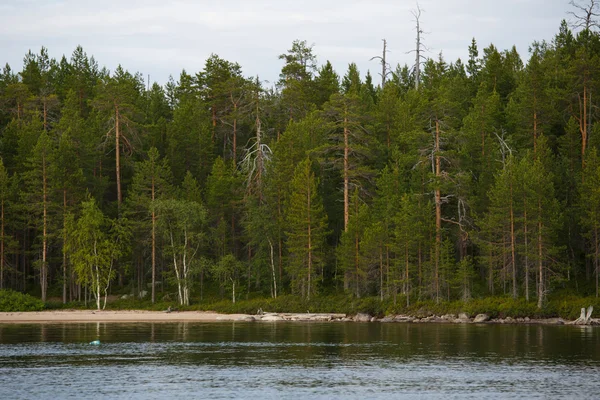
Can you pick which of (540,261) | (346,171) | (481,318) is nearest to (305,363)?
(540,261)

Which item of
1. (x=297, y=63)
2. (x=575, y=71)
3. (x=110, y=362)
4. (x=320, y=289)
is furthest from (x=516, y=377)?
(x=297, y=63)

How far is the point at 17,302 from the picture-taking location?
80562mm

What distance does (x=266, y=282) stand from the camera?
83.9 m

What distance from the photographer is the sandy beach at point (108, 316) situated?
7662 cm

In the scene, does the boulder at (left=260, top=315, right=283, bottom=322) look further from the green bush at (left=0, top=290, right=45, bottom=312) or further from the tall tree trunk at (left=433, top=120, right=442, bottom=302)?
the green bush at (left=0, top=290, right=45, bottom=312)

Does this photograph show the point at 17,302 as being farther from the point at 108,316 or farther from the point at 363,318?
the point at 363,318

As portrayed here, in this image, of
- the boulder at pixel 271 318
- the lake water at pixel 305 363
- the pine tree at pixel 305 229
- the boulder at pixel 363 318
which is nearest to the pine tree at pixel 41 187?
the lake water at pixel 305 363

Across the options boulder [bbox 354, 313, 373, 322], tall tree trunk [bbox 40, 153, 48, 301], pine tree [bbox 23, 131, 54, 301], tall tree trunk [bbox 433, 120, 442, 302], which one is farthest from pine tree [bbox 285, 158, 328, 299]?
pine tree [bbox 23, 131, 54, 301]

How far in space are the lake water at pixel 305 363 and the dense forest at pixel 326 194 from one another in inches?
418

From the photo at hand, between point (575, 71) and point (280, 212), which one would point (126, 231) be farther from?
point (575, 71)

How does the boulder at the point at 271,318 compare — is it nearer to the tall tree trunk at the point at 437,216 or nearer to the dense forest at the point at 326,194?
the dense forest at the point at 326,194

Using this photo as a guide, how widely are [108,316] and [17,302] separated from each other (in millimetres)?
10501

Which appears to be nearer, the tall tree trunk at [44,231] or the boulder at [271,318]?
the boulder at [271,318]

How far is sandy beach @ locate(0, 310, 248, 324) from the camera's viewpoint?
3017 inches
